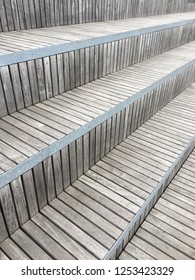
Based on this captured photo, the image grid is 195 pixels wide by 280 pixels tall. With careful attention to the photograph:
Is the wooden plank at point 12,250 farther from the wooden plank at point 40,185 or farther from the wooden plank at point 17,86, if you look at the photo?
the wooden plank at point 17,86

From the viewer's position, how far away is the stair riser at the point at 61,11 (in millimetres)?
3566

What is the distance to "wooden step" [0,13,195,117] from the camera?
2.67 meters

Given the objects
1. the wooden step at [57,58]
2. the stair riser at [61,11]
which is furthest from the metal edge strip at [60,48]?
the stair riser at [61,11]

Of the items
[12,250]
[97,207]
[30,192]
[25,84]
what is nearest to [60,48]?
[25,84]

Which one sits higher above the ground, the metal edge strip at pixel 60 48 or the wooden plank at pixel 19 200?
the metal edge strip at pixel 60 48

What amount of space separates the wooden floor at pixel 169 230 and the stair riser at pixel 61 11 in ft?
11.6

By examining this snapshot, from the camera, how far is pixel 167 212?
306cm

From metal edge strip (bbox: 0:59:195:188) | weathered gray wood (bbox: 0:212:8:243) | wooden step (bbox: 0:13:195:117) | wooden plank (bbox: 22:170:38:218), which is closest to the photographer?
metal edge strip (bbox: 0:59:195:188)

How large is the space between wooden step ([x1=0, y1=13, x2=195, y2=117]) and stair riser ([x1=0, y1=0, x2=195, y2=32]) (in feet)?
0.58

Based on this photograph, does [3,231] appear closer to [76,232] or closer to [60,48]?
[76,232]

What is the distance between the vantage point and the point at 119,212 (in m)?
2.62

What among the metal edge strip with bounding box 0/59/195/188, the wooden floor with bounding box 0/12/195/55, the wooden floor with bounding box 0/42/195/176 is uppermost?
the wooden floor with bounding box 0/12/195/55

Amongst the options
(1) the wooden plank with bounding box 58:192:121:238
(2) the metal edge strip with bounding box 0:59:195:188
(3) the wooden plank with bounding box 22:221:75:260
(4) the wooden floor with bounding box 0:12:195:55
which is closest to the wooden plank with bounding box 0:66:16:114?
(4) the wooden floor with bounding box 0:12:195:55

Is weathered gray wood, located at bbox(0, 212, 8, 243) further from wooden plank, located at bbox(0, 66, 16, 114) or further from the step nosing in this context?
wooden plank, located at bbox(0, 66, 16, 114)
